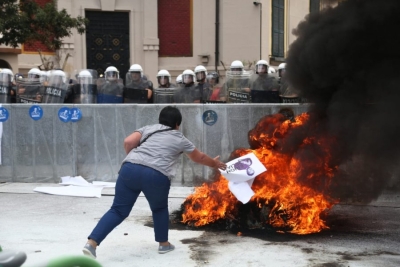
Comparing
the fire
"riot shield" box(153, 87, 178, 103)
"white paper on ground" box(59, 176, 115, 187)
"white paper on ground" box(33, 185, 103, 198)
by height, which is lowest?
"white paper on ground" box(33, 185, 103, 198)

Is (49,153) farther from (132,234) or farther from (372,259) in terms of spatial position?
(372,259)

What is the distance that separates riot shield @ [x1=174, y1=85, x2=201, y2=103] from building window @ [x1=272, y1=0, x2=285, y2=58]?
36.7 ft

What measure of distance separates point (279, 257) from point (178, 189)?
13.4 ft

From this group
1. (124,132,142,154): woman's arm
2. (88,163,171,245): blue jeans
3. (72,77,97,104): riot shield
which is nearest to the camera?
(88,163,171,245): blue jeans

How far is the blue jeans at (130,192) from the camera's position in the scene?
19.4ft

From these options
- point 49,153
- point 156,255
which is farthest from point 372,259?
point 49,153

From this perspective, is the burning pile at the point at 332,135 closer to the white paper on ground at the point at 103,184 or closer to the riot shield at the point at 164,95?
the white paper on ground at the point at 103,184

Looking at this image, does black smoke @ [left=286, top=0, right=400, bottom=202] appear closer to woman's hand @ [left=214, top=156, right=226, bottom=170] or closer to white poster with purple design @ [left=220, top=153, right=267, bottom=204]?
white poster with purple design @ [left=220, top=153, right=267, bottom=204]

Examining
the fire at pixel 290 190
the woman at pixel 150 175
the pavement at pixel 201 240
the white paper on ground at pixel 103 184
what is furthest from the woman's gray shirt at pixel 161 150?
the white paper on ground at pixel 103 184

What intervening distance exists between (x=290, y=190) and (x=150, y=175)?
76.9 inches

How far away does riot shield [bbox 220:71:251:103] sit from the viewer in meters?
10.6

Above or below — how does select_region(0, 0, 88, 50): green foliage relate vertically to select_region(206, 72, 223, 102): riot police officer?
above

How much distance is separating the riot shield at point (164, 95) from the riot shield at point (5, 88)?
2646mm

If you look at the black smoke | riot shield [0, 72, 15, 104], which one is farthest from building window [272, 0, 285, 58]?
the black smoke
